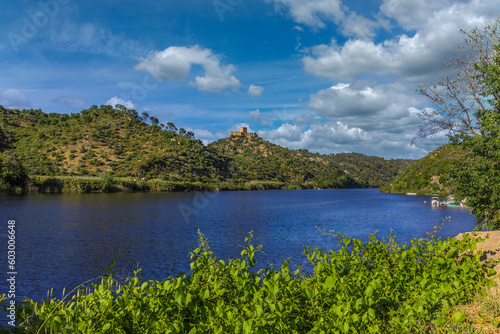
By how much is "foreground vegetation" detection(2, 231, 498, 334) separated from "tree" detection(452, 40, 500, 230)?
35.2ft

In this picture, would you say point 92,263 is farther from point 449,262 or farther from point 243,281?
point 449,262

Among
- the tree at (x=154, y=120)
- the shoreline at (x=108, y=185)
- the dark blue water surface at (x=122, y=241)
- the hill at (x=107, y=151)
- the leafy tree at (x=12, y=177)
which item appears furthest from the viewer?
the tree at (x=154, y=120)

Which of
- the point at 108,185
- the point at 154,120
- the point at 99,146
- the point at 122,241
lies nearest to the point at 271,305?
the point at 122,241

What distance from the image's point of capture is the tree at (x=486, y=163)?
15670 millimetres

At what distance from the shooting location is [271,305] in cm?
482

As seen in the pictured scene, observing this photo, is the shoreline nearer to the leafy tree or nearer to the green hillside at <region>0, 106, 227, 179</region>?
the leafy tree

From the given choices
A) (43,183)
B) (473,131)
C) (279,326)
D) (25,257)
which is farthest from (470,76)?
(43,183)

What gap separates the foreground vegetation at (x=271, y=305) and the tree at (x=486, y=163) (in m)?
10.7

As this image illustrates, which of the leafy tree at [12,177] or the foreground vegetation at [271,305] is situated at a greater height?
the leafy tree at [12,177]

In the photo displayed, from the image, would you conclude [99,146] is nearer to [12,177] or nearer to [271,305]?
[12,177]

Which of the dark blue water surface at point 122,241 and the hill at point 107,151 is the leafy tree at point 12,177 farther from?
the dark blue water surface at point 122,241

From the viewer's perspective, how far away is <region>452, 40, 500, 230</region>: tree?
51.4ft

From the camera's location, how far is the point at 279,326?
5.08 metres

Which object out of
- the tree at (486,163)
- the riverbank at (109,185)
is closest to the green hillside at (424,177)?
the riverbank at (109,185)
